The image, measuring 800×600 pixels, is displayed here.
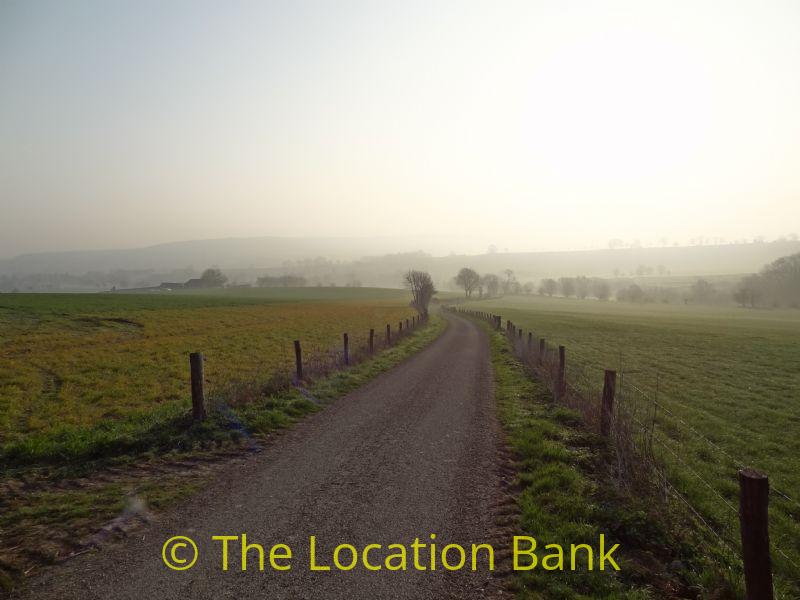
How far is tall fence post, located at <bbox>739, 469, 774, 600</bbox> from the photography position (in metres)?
3.57

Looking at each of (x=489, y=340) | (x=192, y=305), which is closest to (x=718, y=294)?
(x=489, y=340)

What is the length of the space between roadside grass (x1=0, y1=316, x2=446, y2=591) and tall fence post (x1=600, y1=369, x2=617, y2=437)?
7.48m

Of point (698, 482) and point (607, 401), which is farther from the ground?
point (607, 401)

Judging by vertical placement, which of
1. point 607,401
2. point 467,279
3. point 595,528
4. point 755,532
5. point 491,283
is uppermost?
point 467,279

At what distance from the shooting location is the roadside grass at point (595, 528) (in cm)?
446

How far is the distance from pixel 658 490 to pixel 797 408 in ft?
44.7

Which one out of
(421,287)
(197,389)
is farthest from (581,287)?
(197,389)

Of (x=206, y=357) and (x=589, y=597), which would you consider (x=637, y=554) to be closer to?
(x=589, y=597)

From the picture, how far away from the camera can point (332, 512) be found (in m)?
5.90

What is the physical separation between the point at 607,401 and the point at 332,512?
621cm

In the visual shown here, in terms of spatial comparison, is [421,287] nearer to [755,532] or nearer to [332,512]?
[332,512]

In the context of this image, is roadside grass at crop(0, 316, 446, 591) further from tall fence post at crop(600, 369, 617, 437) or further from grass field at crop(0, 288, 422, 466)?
tall fence post at crop(600, 369, 617, 437)

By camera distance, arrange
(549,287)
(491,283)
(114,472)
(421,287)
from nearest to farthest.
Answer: (114,472)
(421,287)
(491,283)
(549,287)

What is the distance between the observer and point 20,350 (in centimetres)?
2178
